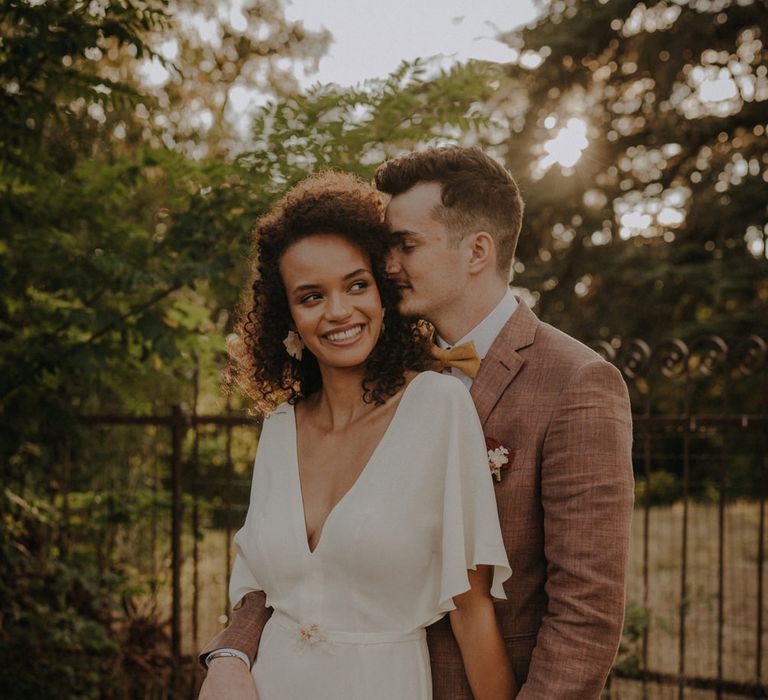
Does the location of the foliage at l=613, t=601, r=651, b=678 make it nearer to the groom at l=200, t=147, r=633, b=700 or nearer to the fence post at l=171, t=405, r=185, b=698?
the fence post at l=171, t=405, r=185, b=698

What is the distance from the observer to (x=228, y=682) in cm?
214

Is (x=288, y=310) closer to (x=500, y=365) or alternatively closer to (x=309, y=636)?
(x=500, y=365)

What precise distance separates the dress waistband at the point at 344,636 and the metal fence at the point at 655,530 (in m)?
2.56

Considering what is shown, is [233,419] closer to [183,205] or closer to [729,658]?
[183,205]

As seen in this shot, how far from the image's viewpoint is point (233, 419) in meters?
4.70

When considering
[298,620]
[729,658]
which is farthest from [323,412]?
[729,658]

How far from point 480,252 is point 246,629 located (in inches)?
50.5

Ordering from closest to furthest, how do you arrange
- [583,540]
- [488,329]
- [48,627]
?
1. [583,540]
2. [488,329]
3. [48,627]

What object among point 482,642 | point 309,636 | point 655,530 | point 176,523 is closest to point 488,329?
point 482,642

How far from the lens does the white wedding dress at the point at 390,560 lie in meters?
1.99

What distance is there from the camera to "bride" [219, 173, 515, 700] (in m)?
2.00

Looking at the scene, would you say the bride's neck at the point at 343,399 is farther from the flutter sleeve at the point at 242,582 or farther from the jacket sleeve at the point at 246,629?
the jacket sleeve at the point at 246,629

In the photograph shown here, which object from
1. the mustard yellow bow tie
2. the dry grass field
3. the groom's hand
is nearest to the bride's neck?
the mustard yellow bow tie

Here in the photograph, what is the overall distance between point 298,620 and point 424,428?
0.59 m
